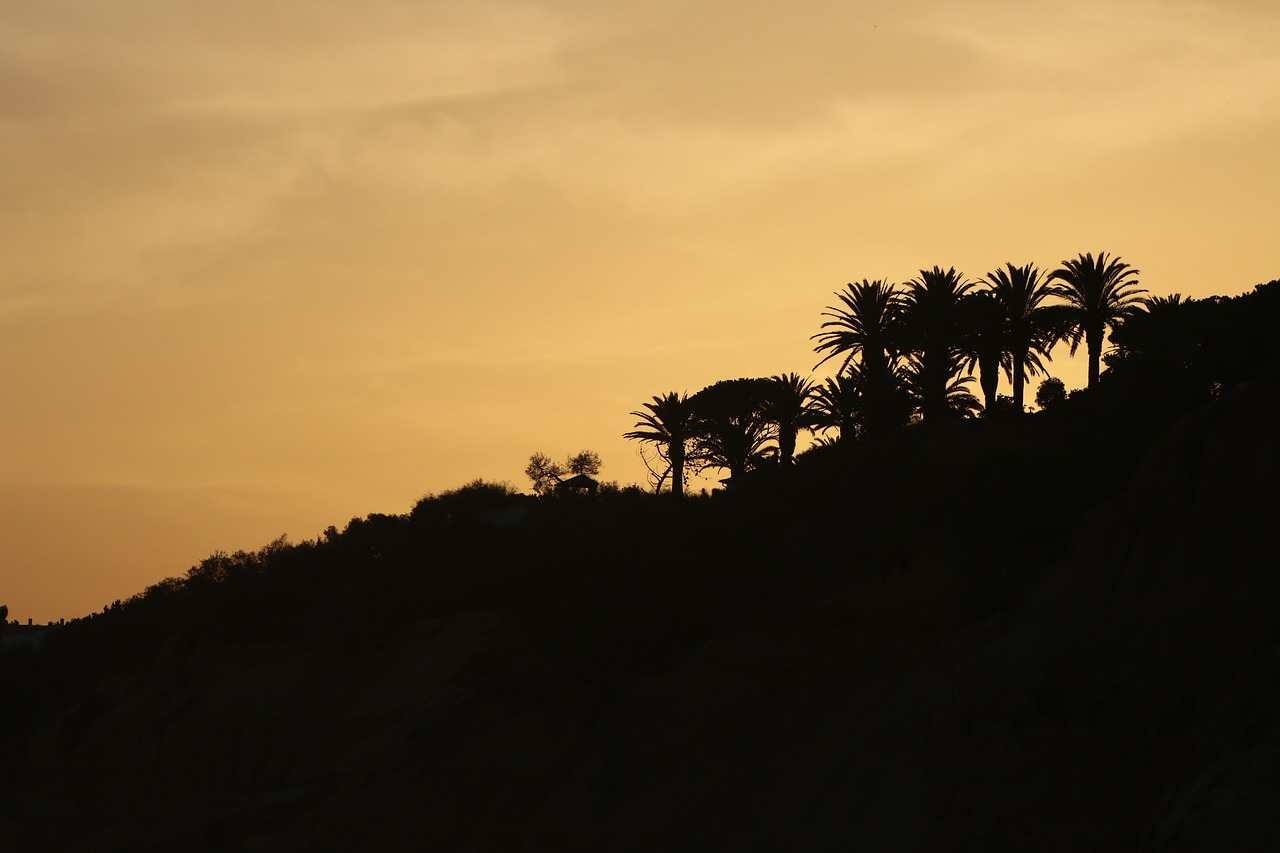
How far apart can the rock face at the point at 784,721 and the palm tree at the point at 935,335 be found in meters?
21.5

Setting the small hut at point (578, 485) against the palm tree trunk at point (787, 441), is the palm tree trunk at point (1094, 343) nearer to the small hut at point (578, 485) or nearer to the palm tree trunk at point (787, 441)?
the palm tree trunk at point (787, 441)

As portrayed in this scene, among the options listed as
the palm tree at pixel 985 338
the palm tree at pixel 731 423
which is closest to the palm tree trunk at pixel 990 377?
the palm tree at pixel 985 338

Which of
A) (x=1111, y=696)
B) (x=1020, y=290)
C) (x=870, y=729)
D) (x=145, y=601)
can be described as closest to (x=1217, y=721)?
(x=1111, y=696)

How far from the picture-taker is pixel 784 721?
4181 centimetres

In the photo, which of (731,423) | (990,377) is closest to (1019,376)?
(990,377)

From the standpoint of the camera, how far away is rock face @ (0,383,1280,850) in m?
30.8

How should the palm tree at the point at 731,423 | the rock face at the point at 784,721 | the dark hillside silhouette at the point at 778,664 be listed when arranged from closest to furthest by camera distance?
1. the rock face at the point at 784,721
2. the dark hillside silhouette at the point at 778,664
3. the palm tree at the point at 731,423

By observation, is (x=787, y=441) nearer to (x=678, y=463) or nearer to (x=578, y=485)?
(x=678, y=463)

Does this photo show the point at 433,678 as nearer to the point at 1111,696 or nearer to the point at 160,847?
the point at 160,847

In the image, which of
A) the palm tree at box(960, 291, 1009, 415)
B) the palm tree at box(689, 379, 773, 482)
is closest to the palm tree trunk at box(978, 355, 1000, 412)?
the palm tree at box(960, 291, 1009, 415)

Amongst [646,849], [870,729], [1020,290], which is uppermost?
[1020,290]

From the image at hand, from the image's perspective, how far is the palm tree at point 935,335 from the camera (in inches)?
2655

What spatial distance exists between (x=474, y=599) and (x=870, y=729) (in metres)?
25.4

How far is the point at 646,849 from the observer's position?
3900 centimetres
